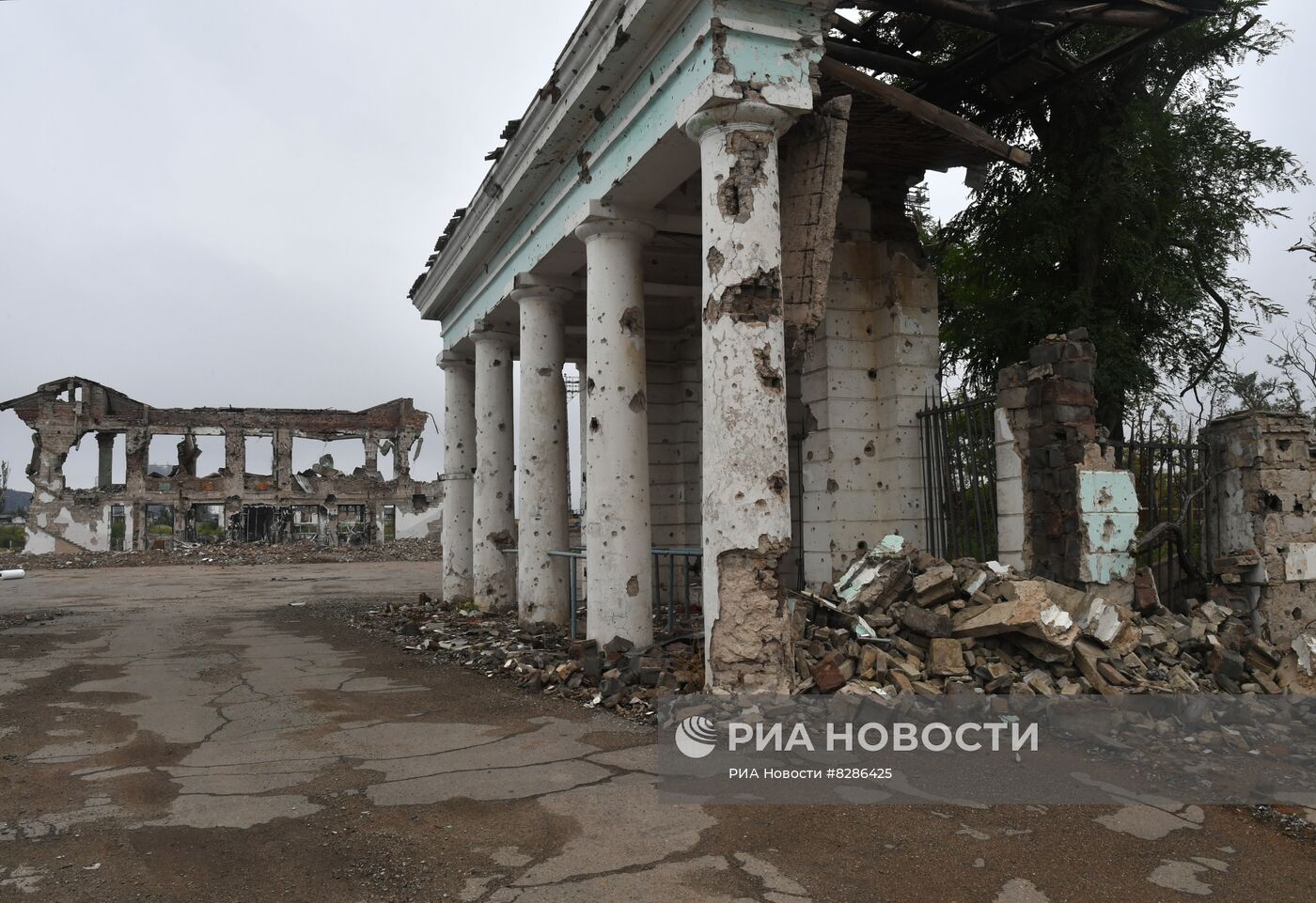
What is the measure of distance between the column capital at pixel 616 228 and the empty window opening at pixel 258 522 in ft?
96.0

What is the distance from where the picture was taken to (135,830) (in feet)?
→ 11.7

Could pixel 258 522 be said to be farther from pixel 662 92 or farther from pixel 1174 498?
pixel 1174 498

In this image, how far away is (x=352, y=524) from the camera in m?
33.8

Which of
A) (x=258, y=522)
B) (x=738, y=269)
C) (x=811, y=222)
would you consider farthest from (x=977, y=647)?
(x=258, y=522)

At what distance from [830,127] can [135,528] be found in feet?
105

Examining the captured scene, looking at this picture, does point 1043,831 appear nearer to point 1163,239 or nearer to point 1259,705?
point 1259,705

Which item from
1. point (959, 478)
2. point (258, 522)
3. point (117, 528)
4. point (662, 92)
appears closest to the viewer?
point (662, 92)

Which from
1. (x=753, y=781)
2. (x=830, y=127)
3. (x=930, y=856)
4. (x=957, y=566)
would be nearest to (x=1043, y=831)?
(x=930, y=856)

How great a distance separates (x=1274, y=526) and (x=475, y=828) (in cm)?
610

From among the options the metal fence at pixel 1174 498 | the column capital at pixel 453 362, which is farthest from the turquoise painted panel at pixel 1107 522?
the column capital at pixel 453 362

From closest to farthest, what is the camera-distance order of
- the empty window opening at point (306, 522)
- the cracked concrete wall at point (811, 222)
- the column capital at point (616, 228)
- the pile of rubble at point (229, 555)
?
the cracked concrete wall at point (811, 222) < the column capital at point (616, 228) < the pile of rubble at point (229, 555) < the empty window opening at point (306, 522)

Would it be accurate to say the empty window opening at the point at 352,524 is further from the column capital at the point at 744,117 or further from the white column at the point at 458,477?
the column capital at the point at 744,117

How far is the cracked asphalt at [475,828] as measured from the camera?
299cm

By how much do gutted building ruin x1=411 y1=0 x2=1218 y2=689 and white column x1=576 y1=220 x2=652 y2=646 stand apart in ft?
0.06
